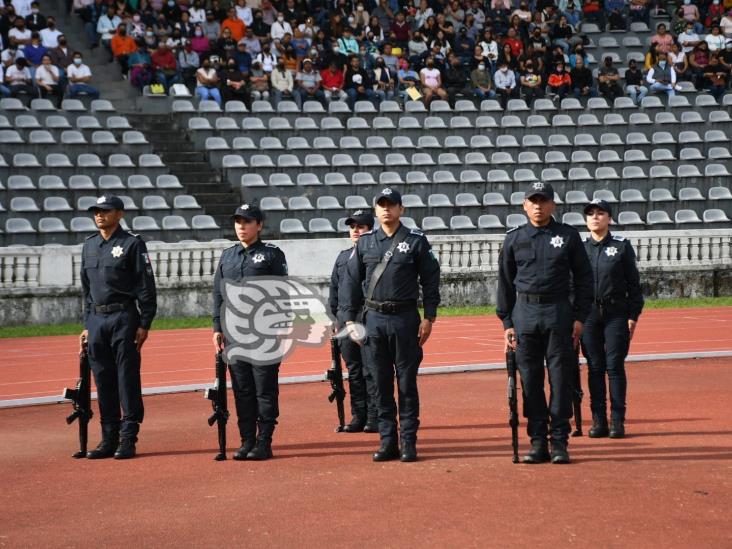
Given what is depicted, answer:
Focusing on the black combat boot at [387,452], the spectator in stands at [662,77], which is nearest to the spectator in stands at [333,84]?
the spectator in stands at [662,77]

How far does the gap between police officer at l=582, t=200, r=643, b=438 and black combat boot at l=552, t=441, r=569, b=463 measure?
134cm

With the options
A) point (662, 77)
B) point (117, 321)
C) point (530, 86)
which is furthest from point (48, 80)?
point (117, 321)

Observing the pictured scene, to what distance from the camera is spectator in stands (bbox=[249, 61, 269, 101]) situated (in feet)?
90.5

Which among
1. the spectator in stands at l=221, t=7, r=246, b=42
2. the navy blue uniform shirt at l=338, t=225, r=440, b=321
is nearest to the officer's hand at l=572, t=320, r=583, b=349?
the navy blue uniform shirt at l=338, t=225, r=440, b=321

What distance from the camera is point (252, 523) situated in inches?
278

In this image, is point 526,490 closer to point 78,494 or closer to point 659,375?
point 78,494

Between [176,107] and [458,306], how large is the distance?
327 inches

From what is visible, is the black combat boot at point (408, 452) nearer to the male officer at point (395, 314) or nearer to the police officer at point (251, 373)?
the male officer at point (395, 314)

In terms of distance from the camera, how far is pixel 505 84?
2962 cm

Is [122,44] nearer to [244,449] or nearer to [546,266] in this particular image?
[244,449]

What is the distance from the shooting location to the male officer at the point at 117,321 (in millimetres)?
9453

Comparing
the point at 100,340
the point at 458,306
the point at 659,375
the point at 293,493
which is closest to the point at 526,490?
the point at 293,493

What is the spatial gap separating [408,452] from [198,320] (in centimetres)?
1249

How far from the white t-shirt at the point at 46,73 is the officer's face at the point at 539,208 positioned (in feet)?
62.0
